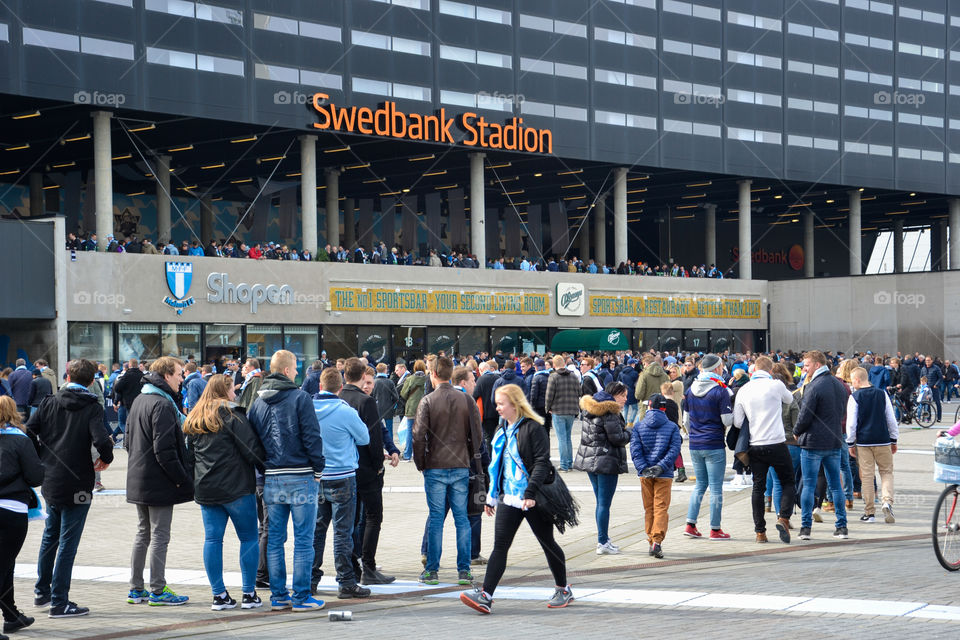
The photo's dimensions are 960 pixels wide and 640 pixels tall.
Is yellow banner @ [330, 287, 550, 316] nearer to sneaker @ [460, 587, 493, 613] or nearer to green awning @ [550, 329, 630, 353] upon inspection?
green awning @ [550, 329, 630, 353]

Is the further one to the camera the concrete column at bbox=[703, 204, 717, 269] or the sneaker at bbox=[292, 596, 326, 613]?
the concrete column at bbox=[703, 204, 717, 269]

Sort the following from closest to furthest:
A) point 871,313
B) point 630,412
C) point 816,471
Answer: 1. point 816,471
2. point 630,412
3. point 871,313

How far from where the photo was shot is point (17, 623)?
27.7 feet

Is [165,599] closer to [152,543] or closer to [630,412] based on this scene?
[152,543]

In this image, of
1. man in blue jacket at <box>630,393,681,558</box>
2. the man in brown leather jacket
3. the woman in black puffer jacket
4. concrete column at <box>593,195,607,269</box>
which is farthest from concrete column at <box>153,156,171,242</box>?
the man in brown leather jacket

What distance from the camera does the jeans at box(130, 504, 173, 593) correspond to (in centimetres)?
932

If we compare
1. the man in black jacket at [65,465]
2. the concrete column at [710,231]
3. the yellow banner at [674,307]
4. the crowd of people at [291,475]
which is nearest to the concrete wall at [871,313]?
the yellow banner at [674,307]

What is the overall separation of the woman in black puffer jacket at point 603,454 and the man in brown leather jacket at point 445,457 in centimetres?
168

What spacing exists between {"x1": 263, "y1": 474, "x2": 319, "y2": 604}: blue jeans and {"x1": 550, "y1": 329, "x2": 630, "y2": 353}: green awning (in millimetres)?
41117

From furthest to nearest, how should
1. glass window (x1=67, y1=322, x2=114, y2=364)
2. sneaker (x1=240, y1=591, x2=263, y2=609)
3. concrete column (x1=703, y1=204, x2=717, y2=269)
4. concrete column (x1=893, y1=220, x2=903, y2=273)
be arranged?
concrete column (x1=893, y1=220, x2=903, y2=273) < concrete column (x1=703, y1=204, x2=717, y2=269) < glass window (x1=67, y1=322, x2=114, y2=364) < sneaker (x1=240, y1=591, x2=263, y2=609)

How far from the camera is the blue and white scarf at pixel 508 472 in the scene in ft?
29.4

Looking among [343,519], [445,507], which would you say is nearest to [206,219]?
[445,507]

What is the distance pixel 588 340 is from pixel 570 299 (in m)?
2.03

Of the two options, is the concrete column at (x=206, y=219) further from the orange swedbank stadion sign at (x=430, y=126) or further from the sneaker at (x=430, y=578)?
the sneaker at (x=430, y=578)
